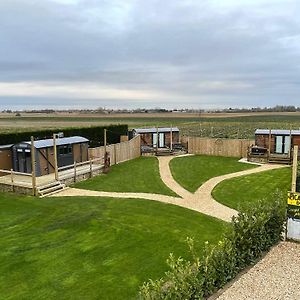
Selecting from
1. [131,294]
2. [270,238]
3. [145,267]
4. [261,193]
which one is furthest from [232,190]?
[131,294]

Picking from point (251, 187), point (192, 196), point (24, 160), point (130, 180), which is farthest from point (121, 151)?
point (251, 187)

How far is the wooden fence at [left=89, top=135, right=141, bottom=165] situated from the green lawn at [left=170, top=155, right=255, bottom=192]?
3543 mm

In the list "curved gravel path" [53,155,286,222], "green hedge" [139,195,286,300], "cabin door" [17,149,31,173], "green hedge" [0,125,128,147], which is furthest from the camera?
"green hedge" [0,125,128,147]

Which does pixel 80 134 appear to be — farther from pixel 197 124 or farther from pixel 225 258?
pixel 197 124

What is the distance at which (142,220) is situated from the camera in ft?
41.9

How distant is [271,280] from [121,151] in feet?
63.6

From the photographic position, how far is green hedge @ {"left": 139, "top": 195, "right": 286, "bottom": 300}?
6.52 m

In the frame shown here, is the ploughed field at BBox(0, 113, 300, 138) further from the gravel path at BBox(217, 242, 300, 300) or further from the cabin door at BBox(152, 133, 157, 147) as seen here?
the gravel path at BBox(217, 242, 300, 300)

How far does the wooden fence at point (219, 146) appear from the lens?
28.8 metres

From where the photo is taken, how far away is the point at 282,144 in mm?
27219

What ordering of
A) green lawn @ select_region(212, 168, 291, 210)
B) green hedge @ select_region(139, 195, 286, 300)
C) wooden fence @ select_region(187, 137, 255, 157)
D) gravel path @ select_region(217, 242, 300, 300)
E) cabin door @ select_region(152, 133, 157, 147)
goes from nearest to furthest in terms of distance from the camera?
1. green hedge @ select_region(139, 195, 286, 300)
2. gravel path @ select_region(217, 242, 300, 300)
3. green lawn @ select_region(212, 168, 291, 210)
4. wooden fence @ select_region(187, 137, 255, 157)
5. cabin door @ select_region(152, 133, 157, 147)

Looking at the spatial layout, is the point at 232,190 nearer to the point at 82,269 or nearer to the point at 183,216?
the point at 183,216

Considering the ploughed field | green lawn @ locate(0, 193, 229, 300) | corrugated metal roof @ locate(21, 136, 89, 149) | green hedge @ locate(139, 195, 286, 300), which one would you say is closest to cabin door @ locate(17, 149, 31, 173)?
corrugated metal roof @ locate(21, 136, 89, 149)

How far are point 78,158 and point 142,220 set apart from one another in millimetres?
10909
